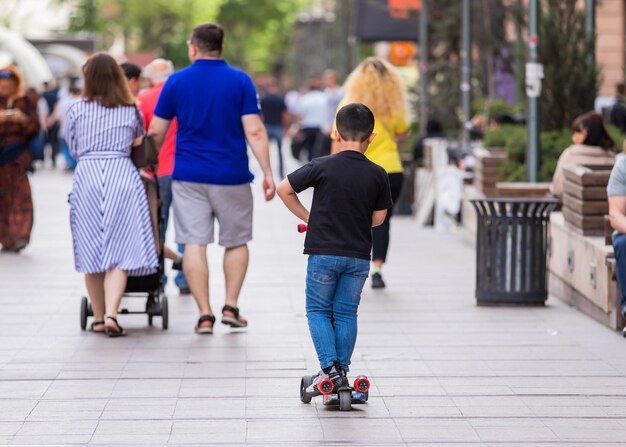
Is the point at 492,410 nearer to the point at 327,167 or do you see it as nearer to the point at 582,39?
the point at 327,167

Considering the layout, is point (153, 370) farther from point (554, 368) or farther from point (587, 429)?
point (587, 429)

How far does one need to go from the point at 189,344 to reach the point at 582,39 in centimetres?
822

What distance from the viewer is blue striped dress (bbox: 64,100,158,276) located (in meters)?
9.77

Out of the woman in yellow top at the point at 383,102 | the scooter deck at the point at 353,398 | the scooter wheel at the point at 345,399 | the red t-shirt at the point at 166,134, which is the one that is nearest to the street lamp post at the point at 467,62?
the woman in yellow top at the point at 383,102

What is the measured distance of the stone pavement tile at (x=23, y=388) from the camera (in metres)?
7.78

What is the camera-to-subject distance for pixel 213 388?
797 cm

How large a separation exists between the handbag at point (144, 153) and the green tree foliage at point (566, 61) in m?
7.30

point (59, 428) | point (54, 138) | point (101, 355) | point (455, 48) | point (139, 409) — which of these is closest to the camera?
point (59, 428)

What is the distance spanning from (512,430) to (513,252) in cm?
434

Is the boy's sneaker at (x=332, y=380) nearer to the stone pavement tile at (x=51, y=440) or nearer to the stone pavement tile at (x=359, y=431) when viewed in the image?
the stone pavement tile at (x=359, y=431)

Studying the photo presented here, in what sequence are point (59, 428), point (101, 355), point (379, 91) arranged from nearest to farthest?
point (59, 428), point (101, 355), point (379, 91)

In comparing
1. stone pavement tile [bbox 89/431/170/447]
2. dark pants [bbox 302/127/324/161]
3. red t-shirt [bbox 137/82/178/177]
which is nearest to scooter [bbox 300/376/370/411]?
stone pavement tile [bbox 89/431/170/447]

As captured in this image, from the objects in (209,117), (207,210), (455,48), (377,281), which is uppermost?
(209,117)

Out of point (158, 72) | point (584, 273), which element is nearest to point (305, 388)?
point (584, 273)
